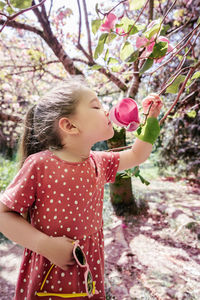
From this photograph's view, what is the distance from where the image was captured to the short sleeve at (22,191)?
2.21 ft

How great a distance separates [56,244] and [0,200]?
212 millimetres

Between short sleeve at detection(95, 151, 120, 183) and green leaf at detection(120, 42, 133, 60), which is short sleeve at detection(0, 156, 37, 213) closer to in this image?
short sleeve at detection(95, 151, 120, 183)

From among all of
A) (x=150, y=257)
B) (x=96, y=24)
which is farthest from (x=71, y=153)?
(x=150, y=257)

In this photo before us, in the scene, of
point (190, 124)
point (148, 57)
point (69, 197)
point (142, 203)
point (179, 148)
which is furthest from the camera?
point (179, 148)

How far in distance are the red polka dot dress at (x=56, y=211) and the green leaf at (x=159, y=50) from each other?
42 centimetres

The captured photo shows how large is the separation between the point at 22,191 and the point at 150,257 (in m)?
2.01

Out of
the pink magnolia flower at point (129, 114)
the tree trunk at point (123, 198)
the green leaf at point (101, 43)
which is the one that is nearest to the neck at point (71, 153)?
the pink magnolia flower at point (129, 114)

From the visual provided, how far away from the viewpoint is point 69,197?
758mm

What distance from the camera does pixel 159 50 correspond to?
0.63 metres

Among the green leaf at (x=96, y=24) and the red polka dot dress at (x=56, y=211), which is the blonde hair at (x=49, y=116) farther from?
the green leaf at (x=96, y=24)

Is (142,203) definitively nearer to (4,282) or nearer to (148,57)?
(4,282)

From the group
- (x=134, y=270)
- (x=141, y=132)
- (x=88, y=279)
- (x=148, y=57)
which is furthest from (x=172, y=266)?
(x=148, y=57)

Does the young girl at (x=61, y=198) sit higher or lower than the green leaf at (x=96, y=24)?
lower

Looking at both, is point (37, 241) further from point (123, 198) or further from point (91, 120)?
point (123, 198)
